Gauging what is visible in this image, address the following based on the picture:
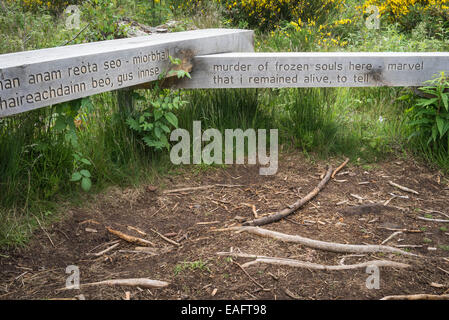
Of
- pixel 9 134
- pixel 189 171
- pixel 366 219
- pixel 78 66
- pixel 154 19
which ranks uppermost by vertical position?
pixel 154 19

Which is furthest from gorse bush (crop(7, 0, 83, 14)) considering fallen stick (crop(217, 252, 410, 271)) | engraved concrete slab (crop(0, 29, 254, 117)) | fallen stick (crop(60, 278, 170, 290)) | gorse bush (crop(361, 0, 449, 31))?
fallen stick (crop(217, 252, 410, 271))

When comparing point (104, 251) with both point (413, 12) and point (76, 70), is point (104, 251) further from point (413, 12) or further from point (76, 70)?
point (413, 12)

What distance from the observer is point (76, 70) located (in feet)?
9.47

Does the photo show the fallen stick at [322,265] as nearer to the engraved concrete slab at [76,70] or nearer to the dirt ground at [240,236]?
the dirt ground at [240,236]

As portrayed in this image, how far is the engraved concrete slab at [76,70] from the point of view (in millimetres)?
2580

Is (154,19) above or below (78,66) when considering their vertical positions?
above

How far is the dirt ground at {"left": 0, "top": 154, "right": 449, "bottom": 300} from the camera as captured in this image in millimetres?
2377

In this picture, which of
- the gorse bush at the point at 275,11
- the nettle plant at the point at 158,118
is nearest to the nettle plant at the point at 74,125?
the nettle plant at the point at 158,118

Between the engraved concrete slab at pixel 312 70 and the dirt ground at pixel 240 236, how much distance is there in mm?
662

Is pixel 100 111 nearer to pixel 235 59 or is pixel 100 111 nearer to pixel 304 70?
pixel 235 59

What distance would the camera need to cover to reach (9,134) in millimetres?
3057

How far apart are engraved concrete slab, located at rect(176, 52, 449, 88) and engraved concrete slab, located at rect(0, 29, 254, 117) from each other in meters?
0.23

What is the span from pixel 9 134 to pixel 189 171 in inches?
52.3
